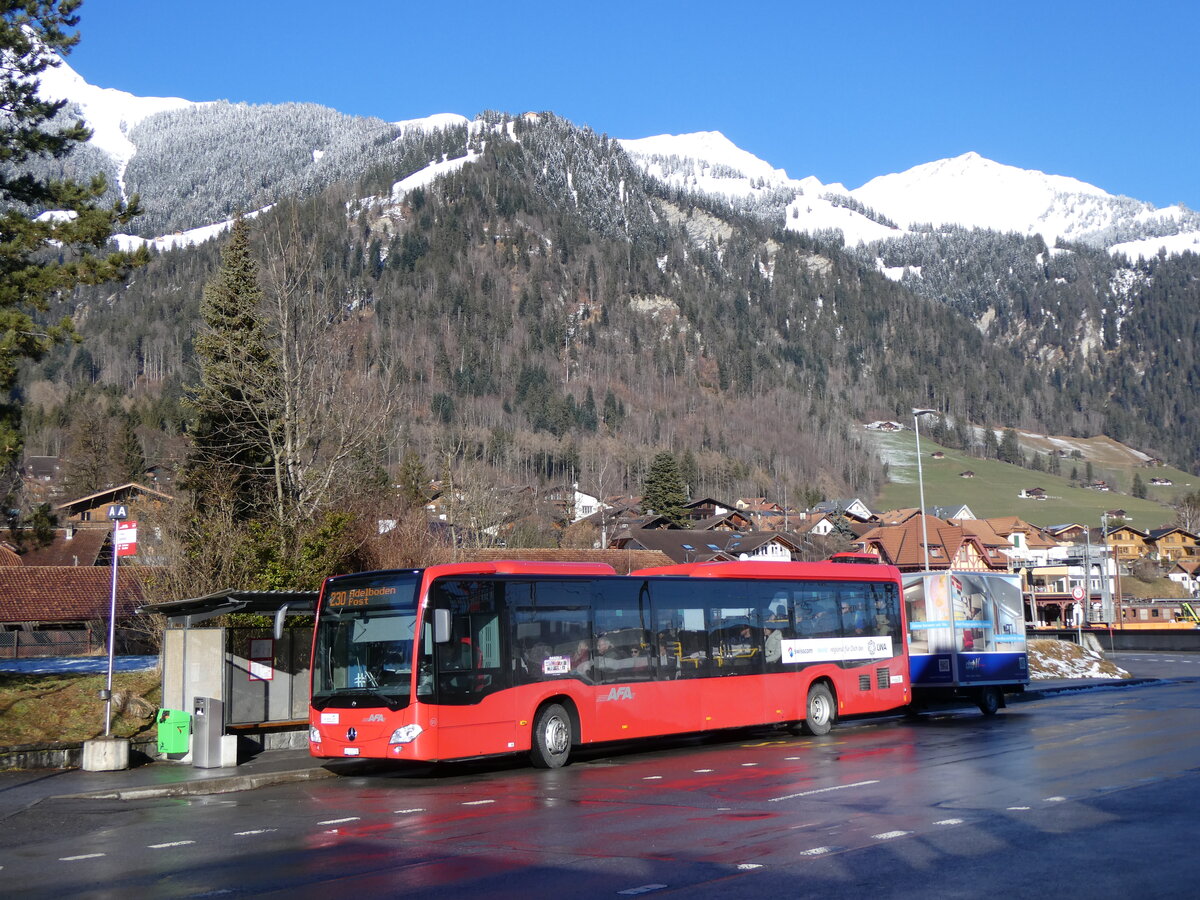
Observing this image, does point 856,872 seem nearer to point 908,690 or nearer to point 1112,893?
point 1112,893

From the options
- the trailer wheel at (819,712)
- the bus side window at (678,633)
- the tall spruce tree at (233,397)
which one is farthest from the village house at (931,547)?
the bus side window at (678,633)

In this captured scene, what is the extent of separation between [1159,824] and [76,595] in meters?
49.0

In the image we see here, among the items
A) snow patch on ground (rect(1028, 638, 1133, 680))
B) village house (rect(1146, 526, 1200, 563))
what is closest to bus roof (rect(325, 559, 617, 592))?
snow patch on ground (rect(1028, 638, 1133, 680))

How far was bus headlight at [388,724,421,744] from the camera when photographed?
1644 cm

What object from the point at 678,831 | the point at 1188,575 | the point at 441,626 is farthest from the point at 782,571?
the point at 1188,575

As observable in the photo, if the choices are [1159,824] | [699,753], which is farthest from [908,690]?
[1159,824]

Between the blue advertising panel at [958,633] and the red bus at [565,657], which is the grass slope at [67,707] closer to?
the red bus at [565,657]

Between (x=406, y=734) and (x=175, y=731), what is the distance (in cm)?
451

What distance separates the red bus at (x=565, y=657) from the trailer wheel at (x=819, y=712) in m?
0.04

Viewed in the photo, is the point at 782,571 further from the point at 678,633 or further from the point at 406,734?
the point at 406,734

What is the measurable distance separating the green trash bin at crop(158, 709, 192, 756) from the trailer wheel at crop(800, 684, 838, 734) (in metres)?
11.3

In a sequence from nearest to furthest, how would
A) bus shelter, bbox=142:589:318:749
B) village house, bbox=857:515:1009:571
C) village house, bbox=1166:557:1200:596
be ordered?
bus shelter, bbox=142:589:318:749 < village house, bbox=857:515:1009:571 < village house, bbox=1166:557:1200:596

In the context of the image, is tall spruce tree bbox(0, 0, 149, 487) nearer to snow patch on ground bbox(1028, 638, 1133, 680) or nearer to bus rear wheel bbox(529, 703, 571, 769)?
bus rear wheel bbox(529, 703, 571, 769)

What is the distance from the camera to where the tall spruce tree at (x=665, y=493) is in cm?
13225
